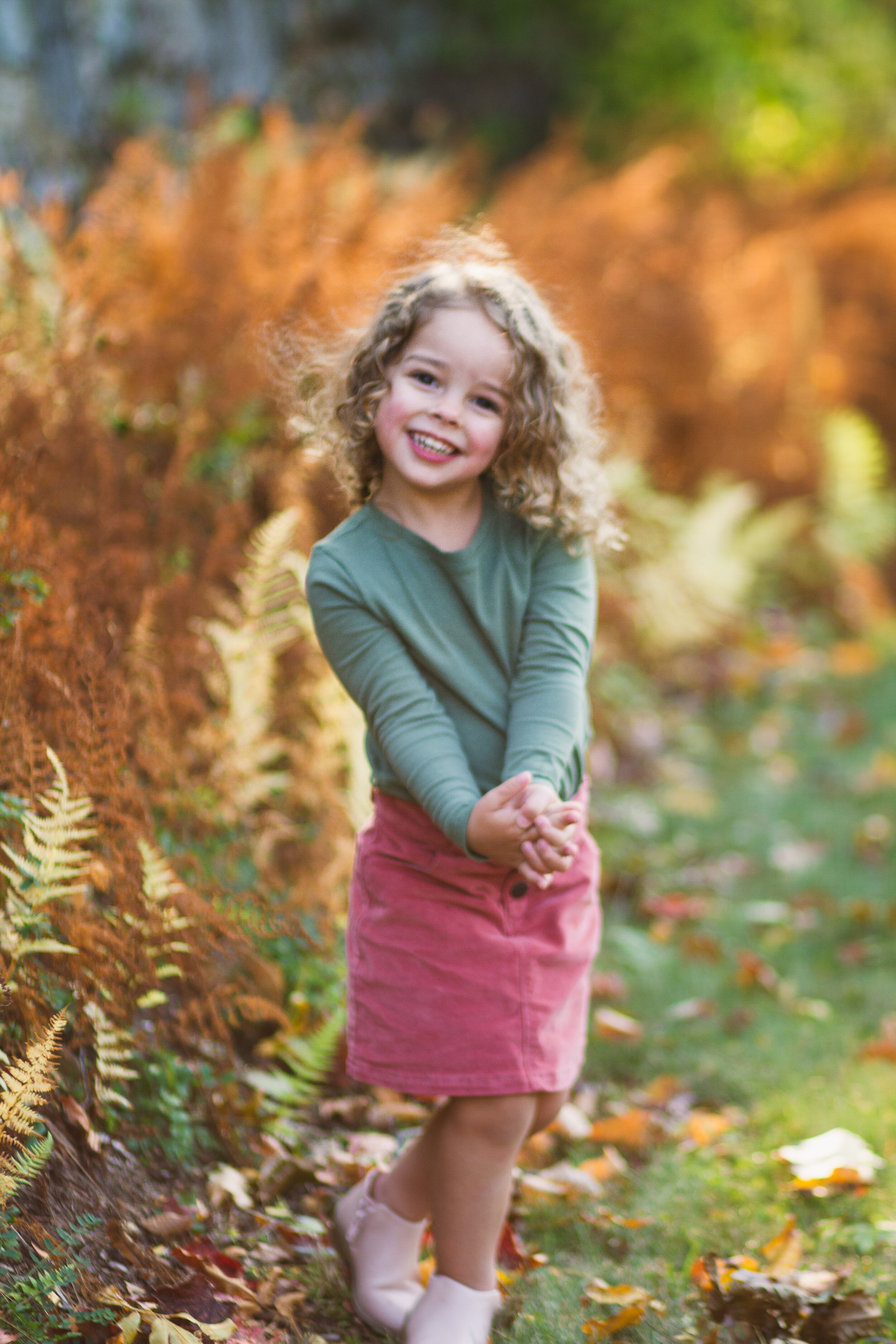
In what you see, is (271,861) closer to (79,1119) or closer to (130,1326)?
(79,1119)

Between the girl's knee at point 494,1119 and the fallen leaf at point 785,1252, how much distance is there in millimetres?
597

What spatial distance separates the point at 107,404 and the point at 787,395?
5.11 m

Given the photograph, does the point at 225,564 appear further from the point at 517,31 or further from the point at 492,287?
the point at 517,31

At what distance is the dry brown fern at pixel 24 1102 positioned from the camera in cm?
182

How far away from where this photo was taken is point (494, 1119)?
2.00 metres

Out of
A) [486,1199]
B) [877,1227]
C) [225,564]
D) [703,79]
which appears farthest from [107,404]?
[703,79]

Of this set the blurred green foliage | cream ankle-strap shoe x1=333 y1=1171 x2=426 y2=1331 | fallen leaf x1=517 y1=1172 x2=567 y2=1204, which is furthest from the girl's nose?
the blurred green foliage

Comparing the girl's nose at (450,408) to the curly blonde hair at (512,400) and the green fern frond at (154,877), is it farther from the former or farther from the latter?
the green fern frond at (154,877)

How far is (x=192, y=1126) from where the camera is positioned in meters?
2.44

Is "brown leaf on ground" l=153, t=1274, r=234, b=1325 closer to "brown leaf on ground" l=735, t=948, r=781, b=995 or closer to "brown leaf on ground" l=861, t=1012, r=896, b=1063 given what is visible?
"brown leaf on ground" l=861, t=1012, r=896, b=1063

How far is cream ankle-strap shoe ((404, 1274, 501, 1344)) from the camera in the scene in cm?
197

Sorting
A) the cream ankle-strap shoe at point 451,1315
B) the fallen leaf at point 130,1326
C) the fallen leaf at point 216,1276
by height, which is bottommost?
the fallen leaf at point 130,1326

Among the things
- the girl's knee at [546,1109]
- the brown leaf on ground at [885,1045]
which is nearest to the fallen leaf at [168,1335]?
the girl's knee at [546,1109]

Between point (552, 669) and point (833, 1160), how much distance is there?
4.23ft
